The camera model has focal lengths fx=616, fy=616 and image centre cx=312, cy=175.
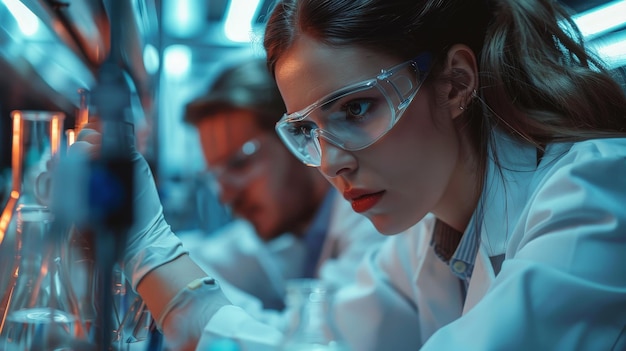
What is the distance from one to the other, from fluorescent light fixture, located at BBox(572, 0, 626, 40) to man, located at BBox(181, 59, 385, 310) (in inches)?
57.6

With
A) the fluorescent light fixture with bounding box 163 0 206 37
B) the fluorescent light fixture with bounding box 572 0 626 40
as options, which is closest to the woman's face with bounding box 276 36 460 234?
the fluorescent light fixture with bounding box 572 0 626 40

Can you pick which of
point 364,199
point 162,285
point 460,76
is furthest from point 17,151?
point 460,76

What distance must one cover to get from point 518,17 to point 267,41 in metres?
0.47

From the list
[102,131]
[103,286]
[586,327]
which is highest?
[102,131]

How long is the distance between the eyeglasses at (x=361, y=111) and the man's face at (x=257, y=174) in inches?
70.7

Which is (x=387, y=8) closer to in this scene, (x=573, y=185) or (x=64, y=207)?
(x=573, y=185)

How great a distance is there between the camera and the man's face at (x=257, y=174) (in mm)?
2809

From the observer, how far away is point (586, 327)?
0.85 metres

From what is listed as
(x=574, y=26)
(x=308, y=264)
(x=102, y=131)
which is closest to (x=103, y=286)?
(x=102, y=131)

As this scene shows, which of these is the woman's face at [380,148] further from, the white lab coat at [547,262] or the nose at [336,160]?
the white lab coat at [547,262]

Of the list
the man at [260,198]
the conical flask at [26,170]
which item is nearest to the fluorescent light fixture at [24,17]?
the conical flask at [26,170]

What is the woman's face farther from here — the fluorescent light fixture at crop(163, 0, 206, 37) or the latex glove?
the fluorescent light fixture at crop(163, 0, 206, 37)

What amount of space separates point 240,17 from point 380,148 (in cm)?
71

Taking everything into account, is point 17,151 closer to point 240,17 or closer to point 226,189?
point 240,17
